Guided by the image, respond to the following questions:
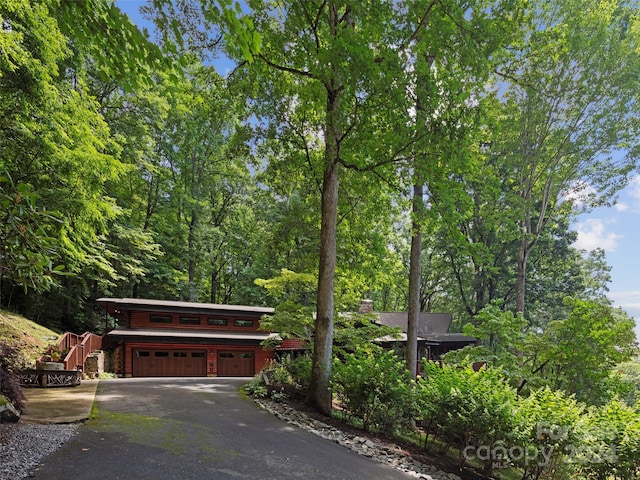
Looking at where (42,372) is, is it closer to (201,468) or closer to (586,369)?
(201,468)

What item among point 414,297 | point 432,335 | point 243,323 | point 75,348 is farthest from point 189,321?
point 414,297

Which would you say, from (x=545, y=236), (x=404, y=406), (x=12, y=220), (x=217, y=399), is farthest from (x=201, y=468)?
(x=545, y=236)

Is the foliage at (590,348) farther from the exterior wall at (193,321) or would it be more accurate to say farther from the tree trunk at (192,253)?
the tree trunk at (192,253)

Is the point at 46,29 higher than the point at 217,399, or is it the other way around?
the point at 46,29

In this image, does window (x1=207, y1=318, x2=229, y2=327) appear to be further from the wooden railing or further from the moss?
the moss

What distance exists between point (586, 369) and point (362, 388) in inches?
220

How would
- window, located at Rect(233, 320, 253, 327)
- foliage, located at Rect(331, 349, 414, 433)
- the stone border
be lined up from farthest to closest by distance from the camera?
window, located at Rect(233, 320, 253, 327) → foliage, located at Rect(331, 349, 414, 433) → the stone border

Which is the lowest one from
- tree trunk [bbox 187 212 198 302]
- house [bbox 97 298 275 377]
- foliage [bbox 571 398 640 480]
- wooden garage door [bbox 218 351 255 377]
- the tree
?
wooden garage door [bbox 218 351 255 377]

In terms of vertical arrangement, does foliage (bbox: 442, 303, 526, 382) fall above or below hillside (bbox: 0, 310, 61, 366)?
above

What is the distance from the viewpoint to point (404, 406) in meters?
7.11

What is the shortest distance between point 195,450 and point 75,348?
10230 millimetres

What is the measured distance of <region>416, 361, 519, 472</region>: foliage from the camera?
5.70 meters

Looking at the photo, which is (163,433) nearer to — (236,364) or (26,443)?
(26,443)

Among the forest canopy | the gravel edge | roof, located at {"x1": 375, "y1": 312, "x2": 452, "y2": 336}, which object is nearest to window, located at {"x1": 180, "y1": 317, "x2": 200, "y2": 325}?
the forest canopy
